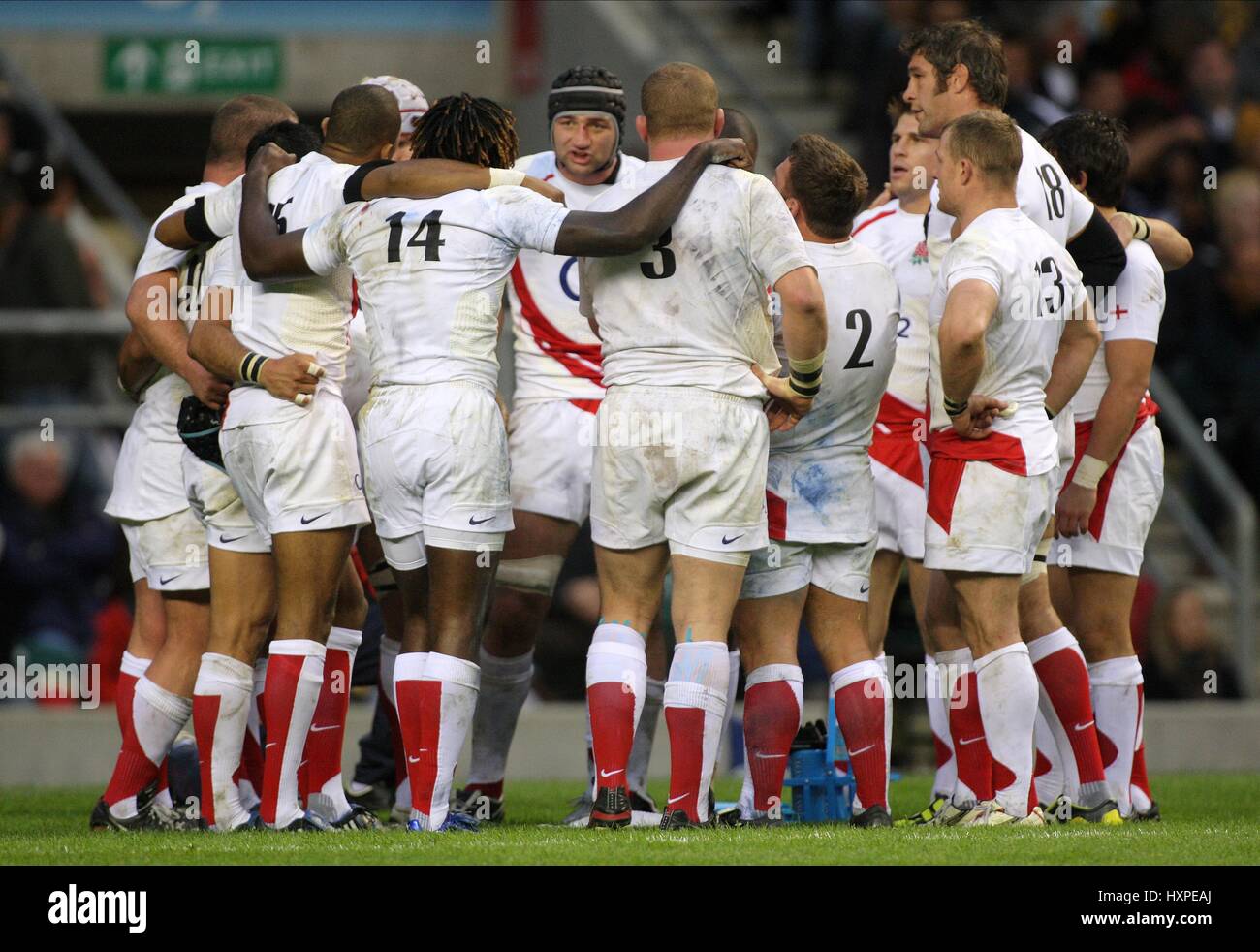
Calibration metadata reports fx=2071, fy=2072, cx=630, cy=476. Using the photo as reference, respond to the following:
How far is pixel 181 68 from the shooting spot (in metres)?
16.2

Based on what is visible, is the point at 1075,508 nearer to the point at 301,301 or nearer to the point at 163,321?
the point at 301,301

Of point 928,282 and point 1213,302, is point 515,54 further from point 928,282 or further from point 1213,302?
point 928,282

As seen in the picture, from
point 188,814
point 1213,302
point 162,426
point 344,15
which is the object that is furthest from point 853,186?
point 344,15

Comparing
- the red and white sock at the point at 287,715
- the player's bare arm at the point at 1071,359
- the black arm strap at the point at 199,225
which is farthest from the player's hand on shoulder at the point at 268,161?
the player's bare arm at the point at 1071,359

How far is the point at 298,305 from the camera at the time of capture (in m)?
7.14

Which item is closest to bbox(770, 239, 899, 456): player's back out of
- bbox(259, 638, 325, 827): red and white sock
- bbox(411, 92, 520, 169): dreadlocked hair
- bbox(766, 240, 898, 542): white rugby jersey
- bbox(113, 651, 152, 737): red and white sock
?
bbox(766, 240, 898, 542): white rugby jersey

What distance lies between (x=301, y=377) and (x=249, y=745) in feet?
5.87

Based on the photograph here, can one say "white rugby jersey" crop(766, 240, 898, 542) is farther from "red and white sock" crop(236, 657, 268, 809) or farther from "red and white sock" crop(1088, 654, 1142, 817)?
"red and white sock" crop(236, 657, 268, 809)

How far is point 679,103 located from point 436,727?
2.21 meters

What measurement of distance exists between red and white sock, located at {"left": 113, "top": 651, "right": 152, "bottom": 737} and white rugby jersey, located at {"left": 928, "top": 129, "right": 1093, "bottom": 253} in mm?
3418

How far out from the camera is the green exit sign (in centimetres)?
1608

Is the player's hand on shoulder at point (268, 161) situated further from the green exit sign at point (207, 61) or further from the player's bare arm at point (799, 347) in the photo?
the green exit sign at point (207, 61)

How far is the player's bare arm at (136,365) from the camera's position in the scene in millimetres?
7875

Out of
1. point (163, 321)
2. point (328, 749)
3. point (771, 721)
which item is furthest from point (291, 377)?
point (771, 721)
